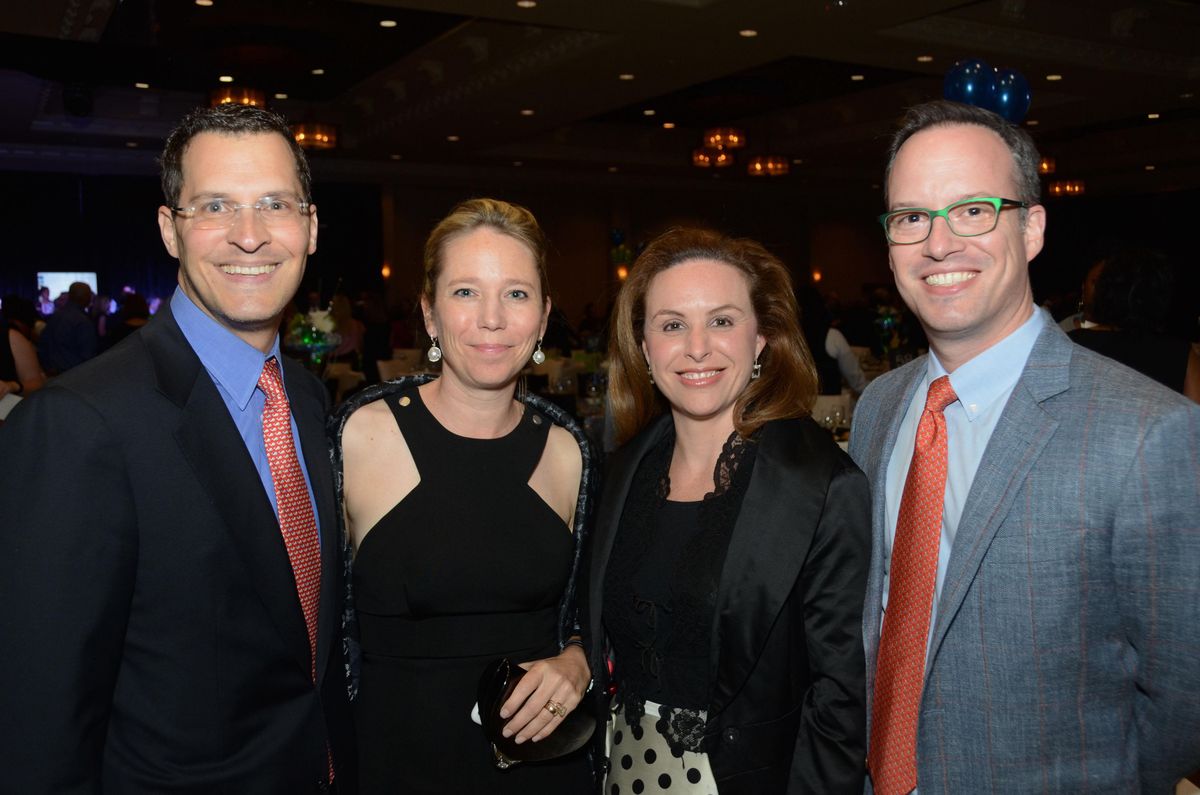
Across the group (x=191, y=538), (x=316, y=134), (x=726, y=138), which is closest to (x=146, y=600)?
(x=191, y=538)

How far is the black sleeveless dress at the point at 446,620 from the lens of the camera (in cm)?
201

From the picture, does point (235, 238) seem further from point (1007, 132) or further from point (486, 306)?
point (1007, 132)

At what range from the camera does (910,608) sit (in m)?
1.62

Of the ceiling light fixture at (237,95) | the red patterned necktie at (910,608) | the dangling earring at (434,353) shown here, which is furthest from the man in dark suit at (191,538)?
the ceiling light fixture at (237,95)

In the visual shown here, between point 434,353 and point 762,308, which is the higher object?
point 762,308

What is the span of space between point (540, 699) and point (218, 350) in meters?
0.88

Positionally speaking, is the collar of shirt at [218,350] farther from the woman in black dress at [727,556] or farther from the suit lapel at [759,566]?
the suit lapel at [759,566]

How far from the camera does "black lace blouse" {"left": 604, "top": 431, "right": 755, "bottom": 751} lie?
1809mm

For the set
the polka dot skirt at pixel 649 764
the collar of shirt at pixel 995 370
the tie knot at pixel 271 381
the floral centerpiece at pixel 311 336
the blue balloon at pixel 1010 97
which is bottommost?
the polka dot skirt at pixel 649 764

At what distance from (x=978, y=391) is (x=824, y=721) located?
637mm

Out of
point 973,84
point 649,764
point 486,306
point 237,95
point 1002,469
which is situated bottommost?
point 649,764

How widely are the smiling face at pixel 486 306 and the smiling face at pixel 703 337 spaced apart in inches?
12.0

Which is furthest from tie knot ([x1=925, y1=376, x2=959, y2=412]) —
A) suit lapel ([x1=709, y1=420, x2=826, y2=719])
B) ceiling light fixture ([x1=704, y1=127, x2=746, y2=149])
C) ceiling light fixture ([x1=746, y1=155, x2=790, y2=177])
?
ceiling light fixture ([x1=746, y1=155, x2=790, y2=177])

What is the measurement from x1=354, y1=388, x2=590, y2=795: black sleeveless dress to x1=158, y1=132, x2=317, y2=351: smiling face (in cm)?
60
